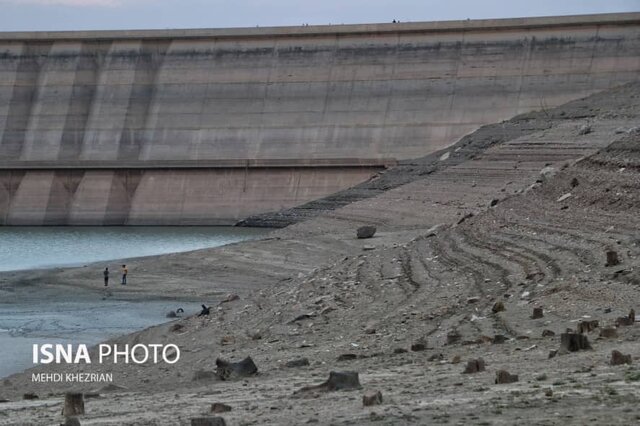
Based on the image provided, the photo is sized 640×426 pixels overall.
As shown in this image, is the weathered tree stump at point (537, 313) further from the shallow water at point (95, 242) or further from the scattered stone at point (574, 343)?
the shallow water at point (95, 242)

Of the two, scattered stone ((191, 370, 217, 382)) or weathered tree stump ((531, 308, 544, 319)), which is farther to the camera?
weathered tree stump ((531, 308, 544, 319))

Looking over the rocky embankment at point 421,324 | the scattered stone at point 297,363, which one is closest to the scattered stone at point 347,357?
the rocky embankment at point 421,324

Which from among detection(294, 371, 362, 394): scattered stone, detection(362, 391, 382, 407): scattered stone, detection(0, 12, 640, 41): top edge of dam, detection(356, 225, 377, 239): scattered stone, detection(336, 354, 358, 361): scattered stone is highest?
detection(0, 12, 640, 41): top edge of dam

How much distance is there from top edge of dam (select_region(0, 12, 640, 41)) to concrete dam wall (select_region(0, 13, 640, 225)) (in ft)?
0.16

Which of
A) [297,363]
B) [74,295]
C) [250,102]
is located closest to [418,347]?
[297,363]

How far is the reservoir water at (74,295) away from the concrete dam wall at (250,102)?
207cm

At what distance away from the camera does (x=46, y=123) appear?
169ft

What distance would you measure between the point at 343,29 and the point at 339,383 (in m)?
41.6

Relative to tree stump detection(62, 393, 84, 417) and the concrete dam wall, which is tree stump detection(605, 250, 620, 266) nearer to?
tree stump detection(62, 393, 84, 417)

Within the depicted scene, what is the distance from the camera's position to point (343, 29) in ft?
164

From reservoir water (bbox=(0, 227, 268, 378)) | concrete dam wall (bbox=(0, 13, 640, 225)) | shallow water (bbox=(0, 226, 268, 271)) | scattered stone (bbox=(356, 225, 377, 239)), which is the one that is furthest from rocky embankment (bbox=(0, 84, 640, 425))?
concrete dam wall (bbox=(0, 13, 640, 225))

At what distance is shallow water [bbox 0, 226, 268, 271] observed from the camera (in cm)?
3575

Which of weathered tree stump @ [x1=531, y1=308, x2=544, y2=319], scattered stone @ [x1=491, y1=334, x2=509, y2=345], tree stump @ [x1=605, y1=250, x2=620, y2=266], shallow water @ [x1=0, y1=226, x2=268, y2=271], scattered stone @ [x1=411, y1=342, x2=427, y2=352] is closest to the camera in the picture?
scattered stone @ [x1=491, y1=334, x2=509, y2=345]

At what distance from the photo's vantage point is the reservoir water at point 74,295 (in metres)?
20.3
